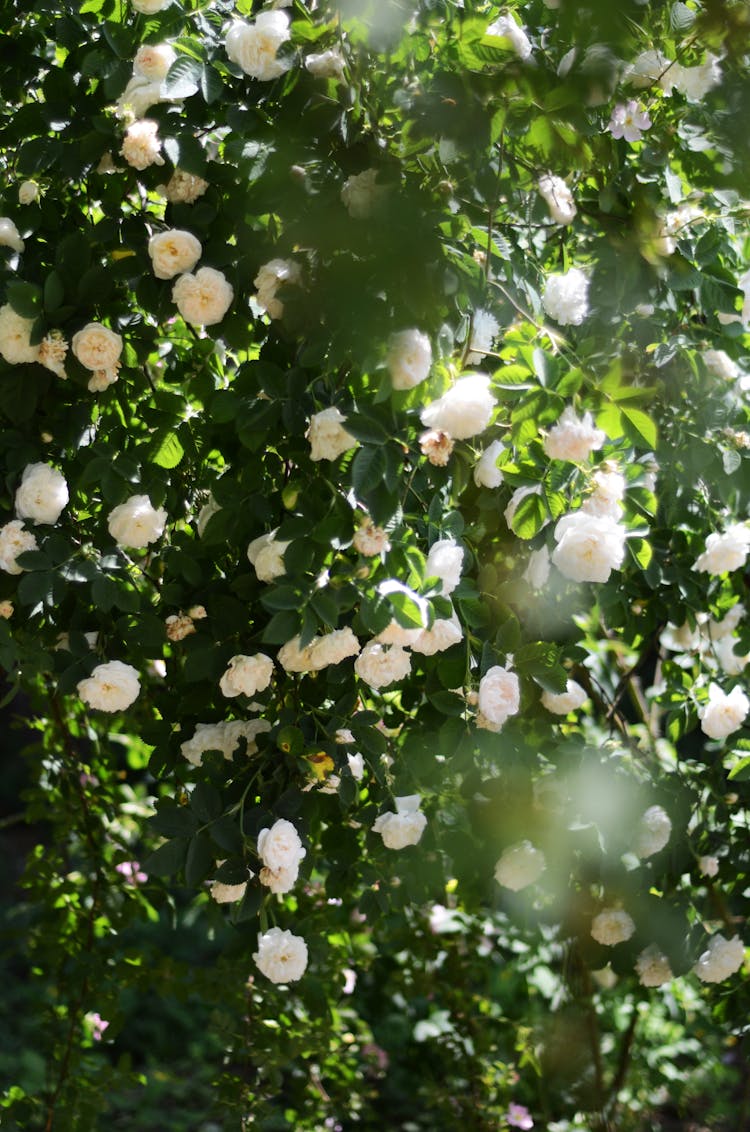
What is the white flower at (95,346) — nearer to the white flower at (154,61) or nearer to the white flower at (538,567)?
the white flower at (154,61)

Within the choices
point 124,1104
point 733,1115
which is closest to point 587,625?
point 733,1115

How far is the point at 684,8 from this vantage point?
160 centimetres

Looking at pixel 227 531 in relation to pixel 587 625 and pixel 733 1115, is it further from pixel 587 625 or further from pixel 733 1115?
pixel 733 1115

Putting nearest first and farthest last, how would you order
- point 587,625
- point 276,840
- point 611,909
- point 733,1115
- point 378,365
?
point 378,365 → point 276,840 → point 611,909 → point 587,625 → point 733,1115

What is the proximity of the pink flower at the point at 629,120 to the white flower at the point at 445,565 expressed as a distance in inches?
27.2

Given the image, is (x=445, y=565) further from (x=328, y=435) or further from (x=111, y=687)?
(x=111, y=687)

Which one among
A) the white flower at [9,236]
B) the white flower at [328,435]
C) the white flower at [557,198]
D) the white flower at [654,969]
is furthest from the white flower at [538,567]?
the white flower at [9,236]

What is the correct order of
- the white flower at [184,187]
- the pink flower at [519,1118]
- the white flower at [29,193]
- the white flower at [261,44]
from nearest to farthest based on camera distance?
the white flower at [261,44]
the white flower at [184,187]
the white flower at [29,193]
the pink flower at [519,1118]

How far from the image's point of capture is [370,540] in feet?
4.51

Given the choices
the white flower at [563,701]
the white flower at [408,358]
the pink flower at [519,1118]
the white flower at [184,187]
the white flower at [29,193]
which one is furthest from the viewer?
the pink flower at [519,1118]

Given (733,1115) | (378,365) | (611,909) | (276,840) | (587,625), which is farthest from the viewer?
(733,1115)

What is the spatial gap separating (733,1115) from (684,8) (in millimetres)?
2846

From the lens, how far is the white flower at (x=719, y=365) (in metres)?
1.90

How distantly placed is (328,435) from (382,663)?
287mm
